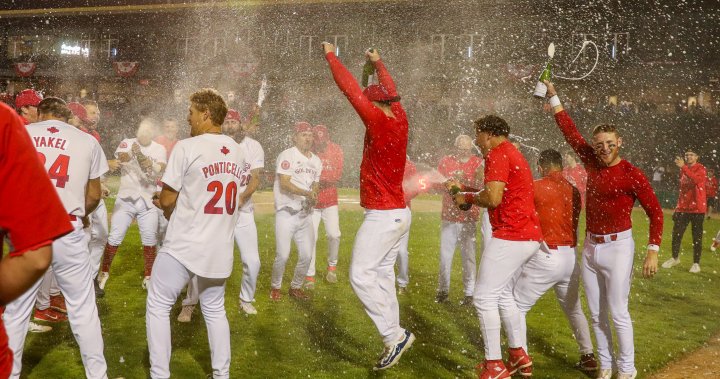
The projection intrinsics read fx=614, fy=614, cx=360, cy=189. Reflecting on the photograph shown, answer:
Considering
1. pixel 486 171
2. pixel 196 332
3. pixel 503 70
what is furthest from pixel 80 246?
pixel 503 70

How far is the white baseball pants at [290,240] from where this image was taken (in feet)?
23.7

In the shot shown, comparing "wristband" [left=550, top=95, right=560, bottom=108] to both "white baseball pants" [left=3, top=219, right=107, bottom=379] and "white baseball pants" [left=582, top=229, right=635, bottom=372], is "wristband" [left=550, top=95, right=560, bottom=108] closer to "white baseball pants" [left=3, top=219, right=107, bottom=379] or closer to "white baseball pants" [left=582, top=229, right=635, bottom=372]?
"white baseball pants" [left=582, top=229, right=635, bottom=372]

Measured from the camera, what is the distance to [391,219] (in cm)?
496

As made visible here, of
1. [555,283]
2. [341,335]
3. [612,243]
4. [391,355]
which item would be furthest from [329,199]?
[612,243]

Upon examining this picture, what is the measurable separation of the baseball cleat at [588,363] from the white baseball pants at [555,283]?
42mm

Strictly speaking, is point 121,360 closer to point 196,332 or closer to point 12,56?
point 196,332

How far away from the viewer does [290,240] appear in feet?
24.1

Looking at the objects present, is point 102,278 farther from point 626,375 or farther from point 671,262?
point 671,262

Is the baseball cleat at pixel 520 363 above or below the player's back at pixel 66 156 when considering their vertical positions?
below

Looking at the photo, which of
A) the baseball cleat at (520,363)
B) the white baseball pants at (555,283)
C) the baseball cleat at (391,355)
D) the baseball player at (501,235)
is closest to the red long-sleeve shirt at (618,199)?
the white baseball pants at (555,283)

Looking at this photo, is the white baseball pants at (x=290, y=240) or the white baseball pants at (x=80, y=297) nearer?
the white baseball pants at (x=80, y=297)

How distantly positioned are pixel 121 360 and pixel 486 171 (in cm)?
336

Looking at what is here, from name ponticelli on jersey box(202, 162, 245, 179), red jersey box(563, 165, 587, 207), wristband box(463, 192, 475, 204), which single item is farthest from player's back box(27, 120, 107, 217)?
red jersey box(563, 165, 587, 207)

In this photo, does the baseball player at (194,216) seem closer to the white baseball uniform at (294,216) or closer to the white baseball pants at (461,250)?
the white baseball uniform at (294,216)
